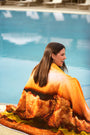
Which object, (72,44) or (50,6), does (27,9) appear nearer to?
(50,6)

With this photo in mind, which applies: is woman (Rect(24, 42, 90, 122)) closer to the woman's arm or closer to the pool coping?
the woman's arm

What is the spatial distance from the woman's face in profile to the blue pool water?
77 millimetres

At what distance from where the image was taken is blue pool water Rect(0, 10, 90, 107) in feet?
12.1


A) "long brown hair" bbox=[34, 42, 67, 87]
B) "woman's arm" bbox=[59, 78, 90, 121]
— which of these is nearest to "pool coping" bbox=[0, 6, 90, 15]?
"long brown hair" bbox=[34, 42, 67, 87]

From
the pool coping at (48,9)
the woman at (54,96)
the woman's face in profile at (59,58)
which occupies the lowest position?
the woman at (54,96)

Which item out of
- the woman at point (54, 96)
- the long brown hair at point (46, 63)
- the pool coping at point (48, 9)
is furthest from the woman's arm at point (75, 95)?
the pool coping at point (48, 9)

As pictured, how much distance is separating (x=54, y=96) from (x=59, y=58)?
2.16ft

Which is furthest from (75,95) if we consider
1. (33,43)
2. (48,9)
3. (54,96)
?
(48,9)

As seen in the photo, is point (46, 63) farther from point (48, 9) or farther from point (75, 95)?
point (48, 9)

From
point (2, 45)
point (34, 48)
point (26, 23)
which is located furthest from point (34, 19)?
point (2, 45)

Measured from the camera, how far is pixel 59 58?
378cm

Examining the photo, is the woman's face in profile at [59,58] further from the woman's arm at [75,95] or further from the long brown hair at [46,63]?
the woman's arm at [75,95]

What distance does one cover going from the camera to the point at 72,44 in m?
3.72

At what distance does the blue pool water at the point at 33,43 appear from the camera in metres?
3.69
